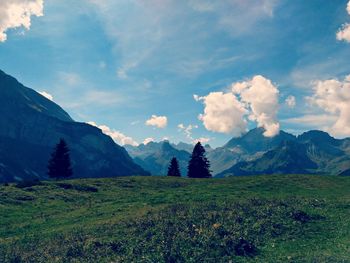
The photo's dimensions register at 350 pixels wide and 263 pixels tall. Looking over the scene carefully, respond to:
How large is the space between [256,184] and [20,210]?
34953 mm

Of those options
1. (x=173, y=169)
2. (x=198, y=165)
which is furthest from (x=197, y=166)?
(x=173, y=169)

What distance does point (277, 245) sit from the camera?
2538 cm

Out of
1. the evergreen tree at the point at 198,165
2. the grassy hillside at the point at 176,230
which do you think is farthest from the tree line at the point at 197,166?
the grassy hillside at the point at 176,230

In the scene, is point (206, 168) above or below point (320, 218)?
above

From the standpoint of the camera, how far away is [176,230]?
92.3 ft

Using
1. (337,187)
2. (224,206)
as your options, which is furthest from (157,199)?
(337,187)

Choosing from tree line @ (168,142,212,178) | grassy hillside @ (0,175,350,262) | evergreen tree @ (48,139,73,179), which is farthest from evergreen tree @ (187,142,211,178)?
grassy hillside @ (0,175,350,262)

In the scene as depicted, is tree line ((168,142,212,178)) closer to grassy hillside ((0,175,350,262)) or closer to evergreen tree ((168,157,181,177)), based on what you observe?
evergreen tree ((168,157,181,177))

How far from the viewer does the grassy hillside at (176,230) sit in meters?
23.9

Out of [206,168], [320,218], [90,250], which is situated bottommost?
[90,250]

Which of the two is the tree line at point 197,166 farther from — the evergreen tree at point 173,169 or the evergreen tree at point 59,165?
the evergreen tree at point 59,165

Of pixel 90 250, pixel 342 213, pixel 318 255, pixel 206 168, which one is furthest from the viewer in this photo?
pixel 206 168

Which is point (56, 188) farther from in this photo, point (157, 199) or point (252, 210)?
point (252, 210)

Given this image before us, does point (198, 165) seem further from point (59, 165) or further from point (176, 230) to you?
point (176, 230)
